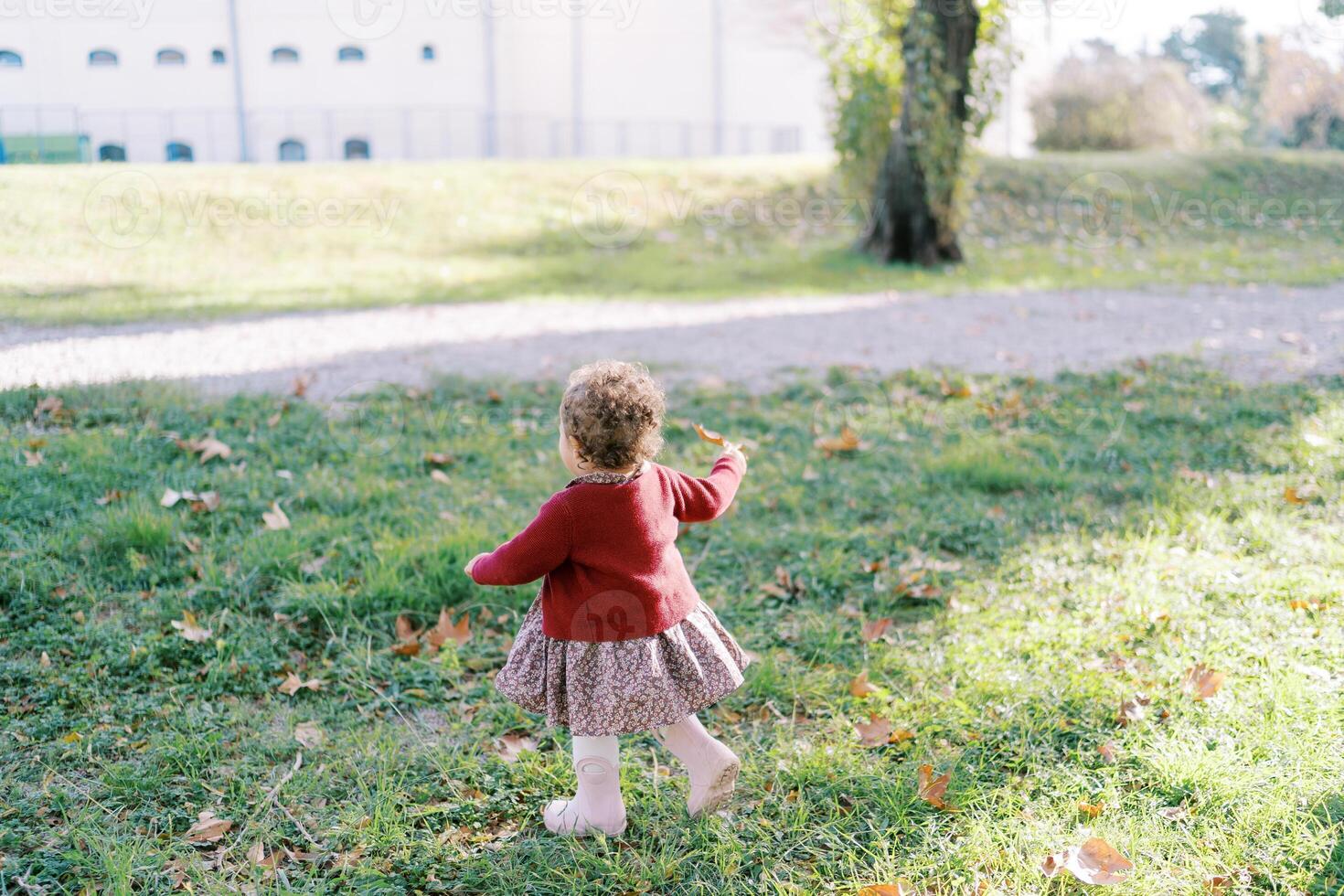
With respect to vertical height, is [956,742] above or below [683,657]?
below

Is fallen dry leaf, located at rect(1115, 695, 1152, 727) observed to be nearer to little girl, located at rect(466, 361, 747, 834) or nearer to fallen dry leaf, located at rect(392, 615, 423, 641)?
little girl, located at rect(466, 361, 747, 834)

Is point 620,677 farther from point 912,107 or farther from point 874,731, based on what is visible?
point 912,107

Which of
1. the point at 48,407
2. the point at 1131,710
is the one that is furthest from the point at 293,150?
the point at 1131,710

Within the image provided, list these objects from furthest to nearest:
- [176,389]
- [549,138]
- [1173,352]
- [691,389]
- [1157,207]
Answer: [549,138]
[1157,207]
[1173,352]
[691,389]
[176,389]

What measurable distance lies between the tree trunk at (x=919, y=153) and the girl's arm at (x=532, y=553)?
33.4 ft

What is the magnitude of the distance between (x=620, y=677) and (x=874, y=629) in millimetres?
1379

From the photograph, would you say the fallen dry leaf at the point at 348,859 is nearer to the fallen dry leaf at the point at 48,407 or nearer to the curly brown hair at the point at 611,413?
the curly brown hair at the point at 611,413

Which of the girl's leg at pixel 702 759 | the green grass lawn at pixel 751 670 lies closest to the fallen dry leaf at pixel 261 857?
the green grass lawn at pixel 751 670

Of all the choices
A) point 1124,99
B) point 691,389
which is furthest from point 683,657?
point 1124,99

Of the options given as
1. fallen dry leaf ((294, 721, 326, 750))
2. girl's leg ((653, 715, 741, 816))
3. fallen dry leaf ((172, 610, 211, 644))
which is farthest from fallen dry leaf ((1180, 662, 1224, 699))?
fallen dry leaf ((172, 610, 211, 644))

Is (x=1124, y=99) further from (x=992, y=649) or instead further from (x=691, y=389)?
(x=992, y=649)

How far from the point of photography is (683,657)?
241 centimetres

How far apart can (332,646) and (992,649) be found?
2126 millimetres

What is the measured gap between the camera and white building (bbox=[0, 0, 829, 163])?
6.86m
